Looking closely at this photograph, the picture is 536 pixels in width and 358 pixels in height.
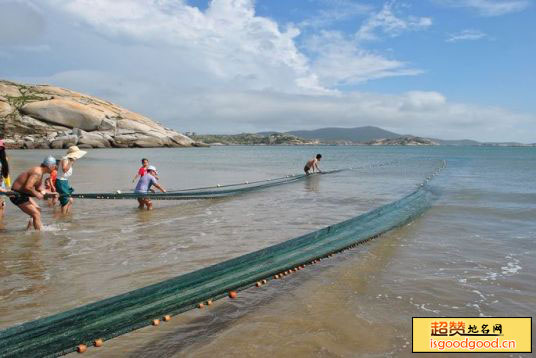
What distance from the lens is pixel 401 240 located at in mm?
7406

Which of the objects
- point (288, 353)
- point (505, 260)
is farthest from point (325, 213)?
point (288, 353)

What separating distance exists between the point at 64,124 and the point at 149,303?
239ft

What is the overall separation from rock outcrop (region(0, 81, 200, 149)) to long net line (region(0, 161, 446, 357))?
64813mm

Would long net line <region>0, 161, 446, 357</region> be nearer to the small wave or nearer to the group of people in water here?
the small wave

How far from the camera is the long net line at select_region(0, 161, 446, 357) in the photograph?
7.95 ft

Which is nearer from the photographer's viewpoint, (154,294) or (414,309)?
(154,294)

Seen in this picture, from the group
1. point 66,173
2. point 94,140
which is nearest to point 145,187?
point 66,173

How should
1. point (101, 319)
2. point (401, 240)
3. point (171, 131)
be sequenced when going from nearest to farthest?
1. point (101, 319)
2. point (401, 240)
3. point (171, 131)

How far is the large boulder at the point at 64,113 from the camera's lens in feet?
216

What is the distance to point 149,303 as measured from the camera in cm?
292

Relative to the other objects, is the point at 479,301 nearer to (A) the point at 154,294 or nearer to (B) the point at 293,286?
(B) the point at 293,286

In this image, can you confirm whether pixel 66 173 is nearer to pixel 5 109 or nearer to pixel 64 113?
pixel 64 113

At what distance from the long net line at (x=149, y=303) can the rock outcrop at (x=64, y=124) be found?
64.8 m

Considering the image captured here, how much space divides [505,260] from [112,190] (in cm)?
1350
